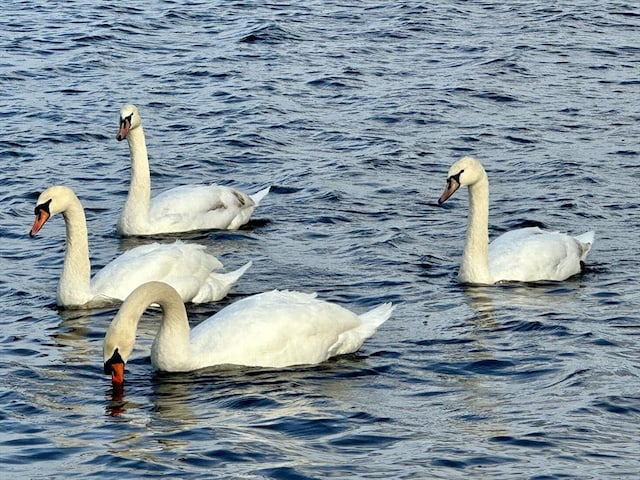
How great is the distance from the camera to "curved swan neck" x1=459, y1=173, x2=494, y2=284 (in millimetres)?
14594

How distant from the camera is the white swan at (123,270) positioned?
14000 millimetres

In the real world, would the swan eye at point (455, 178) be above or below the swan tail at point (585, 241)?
above

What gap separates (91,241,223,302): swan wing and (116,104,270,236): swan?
7.27 ft

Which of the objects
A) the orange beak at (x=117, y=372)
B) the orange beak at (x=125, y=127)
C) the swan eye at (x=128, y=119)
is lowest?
the orange beak at (x=117, y=372)

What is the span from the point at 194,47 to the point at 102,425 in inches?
609

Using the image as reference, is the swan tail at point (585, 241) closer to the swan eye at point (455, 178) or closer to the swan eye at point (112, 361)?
the swan eye at point (455, 178)

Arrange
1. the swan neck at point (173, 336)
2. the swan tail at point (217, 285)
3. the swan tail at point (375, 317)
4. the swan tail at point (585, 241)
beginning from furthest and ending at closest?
the swan tail at point (585, 241)
the swan tail at point (217, 285)
the swan tail at point (375, 317)
the swan neck at point (173, 336)

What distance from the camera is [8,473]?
32.2 ft

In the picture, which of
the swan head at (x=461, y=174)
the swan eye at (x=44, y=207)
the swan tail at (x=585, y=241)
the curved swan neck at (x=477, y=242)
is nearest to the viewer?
the swan eye at (x=44, y=207)

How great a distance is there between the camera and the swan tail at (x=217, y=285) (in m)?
14.2

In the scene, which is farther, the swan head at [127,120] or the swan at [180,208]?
the swan head at [127,120]

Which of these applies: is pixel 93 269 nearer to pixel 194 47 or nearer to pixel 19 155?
pixel 19 155

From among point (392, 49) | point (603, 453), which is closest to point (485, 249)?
point (603, 453)

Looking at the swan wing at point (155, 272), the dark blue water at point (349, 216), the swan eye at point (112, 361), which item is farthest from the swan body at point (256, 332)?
the swan wing at point (155, 272)
